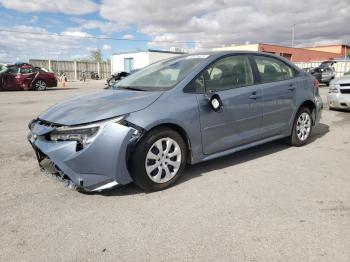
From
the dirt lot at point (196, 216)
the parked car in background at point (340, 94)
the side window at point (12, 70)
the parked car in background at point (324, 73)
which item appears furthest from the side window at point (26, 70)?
the parked car in background at point (324, 73)

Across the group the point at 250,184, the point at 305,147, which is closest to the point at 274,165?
the point at 250,184

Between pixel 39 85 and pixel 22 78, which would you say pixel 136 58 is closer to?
pixel 39 85

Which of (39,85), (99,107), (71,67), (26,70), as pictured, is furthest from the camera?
(71,67)

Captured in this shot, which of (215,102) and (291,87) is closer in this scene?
(215,102)

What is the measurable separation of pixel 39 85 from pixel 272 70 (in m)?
17.2

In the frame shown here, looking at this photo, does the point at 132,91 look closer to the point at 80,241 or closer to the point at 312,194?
the point at 80,241

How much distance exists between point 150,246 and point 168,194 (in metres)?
1.04

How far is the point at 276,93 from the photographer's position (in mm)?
5074

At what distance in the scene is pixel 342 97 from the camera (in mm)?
9156

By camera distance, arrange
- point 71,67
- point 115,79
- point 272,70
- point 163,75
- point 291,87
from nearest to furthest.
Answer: point 163,75 < point 272,70 < point 291,87 < point 115,79 < point 71,67

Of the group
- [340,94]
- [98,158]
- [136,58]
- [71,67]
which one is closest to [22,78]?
[340,94]

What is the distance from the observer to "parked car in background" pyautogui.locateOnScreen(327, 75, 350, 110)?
9.00 meters

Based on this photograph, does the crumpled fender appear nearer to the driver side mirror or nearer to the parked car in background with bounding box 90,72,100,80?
the driver side mirror

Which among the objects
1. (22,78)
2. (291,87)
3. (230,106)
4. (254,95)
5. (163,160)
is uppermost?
(22,78)
